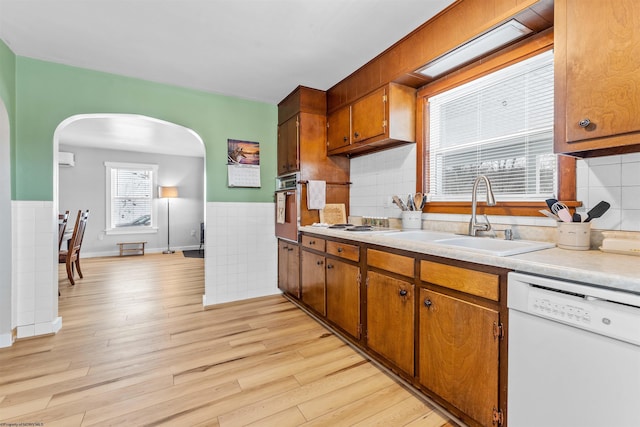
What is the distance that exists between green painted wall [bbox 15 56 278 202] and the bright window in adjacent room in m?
4.24

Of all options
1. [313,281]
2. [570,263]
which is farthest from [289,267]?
[570,263]

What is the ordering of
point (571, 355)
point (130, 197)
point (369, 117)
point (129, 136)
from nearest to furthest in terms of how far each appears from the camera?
point (571, 355)
point (369, 117)
point (129, 136)
point (130, 197)

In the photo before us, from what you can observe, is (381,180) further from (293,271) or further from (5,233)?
(5,233)

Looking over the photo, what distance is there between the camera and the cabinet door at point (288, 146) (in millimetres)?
3146

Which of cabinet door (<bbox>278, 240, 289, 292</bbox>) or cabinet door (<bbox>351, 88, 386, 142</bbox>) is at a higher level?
cabinet door (<bbox>351, 88, 386, 142</bbox>)

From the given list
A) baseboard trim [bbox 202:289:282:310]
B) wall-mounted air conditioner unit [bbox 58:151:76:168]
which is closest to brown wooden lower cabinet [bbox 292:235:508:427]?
baseboard trim [bbox 202:289:282:310]

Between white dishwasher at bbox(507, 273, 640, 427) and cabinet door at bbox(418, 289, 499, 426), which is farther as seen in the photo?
cabinet door at bbox(418, 289, 499, 426)

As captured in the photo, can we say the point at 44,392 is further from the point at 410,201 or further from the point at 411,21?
the point at 411,21

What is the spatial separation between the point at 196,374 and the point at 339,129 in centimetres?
243

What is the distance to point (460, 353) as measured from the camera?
1.40m

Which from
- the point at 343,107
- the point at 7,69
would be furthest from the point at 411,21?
the point at 7,69

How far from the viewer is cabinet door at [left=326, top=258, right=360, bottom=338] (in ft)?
7.13

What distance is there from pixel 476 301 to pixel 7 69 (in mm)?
3703

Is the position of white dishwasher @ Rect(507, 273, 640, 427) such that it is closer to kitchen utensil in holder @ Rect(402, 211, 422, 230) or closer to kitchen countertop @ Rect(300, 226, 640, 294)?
→ kitchen countertop @ Rect(300, 226, 640, 294)
